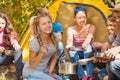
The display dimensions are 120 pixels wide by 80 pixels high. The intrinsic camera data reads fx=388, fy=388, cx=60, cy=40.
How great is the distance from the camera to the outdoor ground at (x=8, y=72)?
4562 millimetres

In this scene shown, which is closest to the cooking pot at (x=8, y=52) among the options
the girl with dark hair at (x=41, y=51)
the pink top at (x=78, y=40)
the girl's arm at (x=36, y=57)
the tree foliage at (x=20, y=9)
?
the girl with dark hair at (x=41, y=51)

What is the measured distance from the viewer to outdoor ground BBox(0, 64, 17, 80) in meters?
4.56

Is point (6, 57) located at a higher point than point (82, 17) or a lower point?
lower

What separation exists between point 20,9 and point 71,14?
2.00m

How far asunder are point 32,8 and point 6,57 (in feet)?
8.42

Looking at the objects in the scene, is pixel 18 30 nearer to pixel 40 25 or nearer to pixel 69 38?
pixel 69 38

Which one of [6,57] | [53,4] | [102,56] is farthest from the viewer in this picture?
[53,4]

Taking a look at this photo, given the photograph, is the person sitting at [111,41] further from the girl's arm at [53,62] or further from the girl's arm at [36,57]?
the girl's arm at [36,57]

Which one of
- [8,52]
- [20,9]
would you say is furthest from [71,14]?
[20,9]

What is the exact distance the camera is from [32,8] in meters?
6.98

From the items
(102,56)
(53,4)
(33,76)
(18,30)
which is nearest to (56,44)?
(33,76)

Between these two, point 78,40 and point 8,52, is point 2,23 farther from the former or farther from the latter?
point 78,40

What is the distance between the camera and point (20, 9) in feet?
23.0

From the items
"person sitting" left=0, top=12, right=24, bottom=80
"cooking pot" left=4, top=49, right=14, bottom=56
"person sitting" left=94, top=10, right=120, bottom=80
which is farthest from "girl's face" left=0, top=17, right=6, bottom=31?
"person sitting" left=94, top=10, right=120, bottom=80
